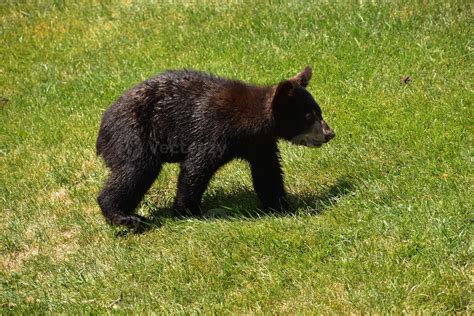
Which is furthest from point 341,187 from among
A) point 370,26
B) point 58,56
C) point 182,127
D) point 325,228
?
point 58,56

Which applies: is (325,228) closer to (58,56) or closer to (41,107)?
(41,107)

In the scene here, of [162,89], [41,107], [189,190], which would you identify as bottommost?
[41,107]

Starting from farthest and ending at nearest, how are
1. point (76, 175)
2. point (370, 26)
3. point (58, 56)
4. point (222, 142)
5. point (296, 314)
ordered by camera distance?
point (58, 56)
point (370, 26)
point (76, 175)
point (222, 142)
point (296, 314)

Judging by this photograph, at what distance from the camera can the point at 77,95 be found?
10828 millimetres

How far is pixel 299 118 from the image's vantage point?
7.14m

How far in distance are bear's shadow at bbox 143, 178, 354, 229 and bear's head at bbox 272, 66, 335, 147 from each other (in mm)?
447

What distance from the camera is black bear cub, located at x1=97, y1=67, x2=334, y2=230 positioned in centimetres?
704

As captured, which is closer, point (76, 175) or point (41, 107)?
point (76, 175)

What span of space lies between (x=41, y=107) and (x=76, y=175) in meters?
2.49

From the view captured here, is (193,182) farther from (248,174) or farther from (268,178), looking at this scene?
(248,174)

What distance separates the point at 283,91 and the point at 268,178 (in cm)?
77

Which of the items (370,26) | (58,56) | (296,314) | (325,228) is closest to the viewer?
(296,314)

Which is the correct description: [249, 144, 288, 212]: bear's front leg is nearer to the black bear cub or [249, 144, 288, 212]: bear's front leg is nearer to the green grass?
the black bear cub


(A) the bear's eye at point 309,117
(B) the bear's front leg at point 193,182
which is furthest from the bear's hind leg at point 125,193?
(A) the bear's eye at point 309,117
